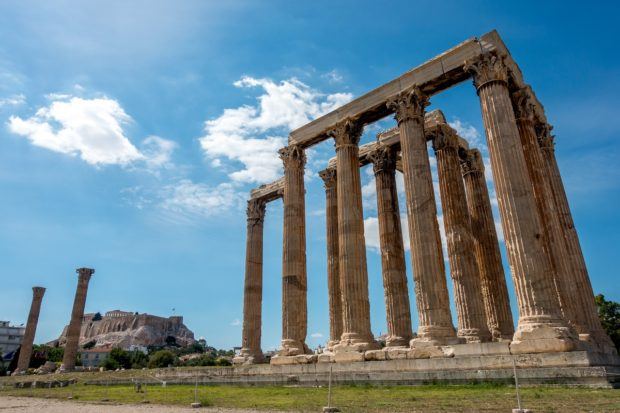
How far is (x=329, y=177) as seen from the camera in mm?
34281

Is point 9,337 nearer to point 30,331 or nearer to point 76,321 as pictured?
point 30,331

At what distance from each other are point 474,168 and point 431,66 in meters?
9.40

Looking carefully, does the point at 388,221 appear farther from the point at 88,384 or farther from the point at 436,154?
the point at 88,384

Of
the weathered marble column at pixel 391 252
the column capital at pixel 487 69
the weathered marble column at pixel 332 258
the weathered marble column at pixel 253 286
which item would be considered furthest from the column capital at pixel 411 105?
the weathered marble column at pixel 253 286

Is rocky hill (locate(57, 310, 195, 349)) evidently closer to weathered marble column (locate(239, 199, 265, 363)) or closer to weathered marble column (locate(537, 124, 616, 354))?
weathered marble column (locate(239, 199, 265, 363))

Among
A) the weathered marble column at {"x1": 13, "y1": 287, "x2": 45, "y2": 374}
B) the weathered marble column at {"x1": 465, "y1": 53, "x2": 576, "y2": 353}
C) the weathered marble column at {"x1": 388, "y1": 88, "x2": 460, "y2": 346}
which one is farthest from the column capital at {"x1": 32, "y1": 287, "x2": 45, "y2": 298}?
the weathered marble column at {"x1": 465, "y1": 53, "x2": 576, "y2": 353}

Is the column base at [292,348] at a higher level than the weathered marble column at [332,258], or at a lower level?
lower

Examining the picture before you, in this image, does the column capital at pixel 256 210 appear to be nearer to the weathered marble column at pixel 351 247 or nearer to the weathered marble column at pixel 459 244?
the weathered marble column at pixel 351 247

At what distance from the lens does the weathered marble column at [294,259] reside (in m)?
27.7

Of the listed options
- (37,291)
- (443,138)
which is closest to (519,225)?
(443,138)

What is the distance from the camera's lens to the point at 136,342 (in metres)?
178

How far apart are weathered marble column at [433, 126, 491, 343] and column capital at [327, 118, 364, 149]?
208 inches

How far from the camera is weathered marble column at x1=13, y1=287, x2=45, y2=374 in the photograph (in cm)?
6475

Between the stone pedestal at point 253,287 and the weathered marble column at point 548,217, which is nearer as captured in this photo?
the weathered marble column at point 548,217
